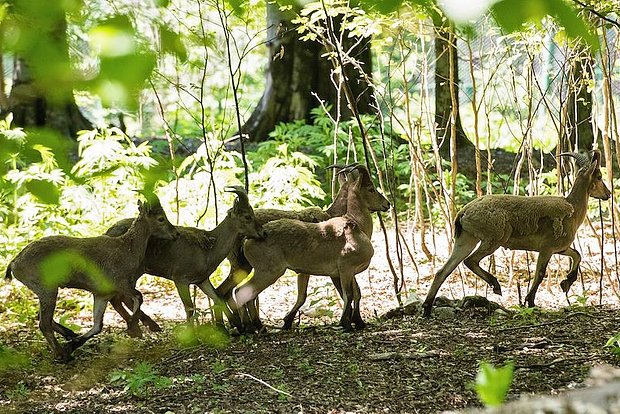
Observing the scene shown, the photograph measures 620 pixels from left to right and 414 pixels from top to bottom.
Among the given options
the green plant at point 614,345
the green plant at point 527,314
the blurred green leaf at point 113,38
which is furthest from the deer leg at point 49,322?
the blurred green leaf at point 113,38

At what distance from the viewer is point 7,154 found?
250 centimetres

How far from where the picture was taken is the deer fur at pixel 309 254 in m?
7.64

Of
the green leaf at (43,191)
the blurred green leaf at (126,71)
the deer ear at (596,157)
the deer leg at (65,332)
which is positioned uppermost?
the blurred green leaf at (126,71)

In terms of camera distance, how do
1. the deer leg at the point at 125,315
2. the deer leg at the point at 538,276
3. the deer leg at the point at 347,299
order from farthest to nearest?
the deer leg at the point at 538,276 → the deer leg at the point at 347,299 → the deer leg at the point at 125,315

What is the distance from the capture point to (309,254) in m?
7.75

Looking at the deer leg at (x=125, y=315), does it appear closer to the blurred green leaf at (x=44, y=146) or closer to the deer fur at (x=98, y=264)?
the deer fur at (x=98, y=264)

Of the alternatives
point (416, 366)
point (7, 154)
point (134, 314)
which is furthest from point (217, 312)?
point (7, 154)

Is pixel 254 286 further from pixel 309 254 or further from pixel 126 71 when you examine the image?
pixel 126 71

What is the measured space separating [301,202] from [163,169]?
926 cm

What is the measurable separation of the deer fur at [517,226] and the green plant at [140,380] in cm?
313

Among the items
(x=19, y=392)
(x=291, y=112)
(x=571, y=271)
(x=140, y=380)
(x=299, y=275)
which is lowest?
(x=19, y=392)

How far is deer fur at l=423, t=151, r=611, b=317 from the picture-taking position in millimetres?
8305

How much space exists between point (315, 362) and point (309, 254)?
136cm

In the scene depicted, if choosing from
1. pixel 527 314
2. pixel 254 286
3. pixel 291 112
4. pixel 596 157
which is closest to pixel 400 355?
pixel 254 286
